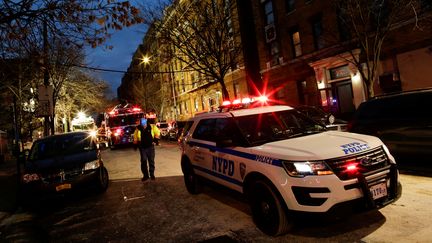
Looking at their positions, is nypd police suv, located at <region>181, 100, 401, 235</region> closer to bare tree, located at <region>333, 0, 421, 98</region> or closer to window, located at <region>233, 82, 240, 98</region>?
bare tree, located at <region>333, 0, 421, 98</region>

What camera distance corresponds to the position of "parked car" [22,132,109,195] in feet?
26.3

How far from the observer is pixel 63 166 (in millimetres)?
8250

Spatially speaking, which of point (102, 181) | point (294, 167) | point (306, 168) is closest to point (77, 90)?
point (102, 181)

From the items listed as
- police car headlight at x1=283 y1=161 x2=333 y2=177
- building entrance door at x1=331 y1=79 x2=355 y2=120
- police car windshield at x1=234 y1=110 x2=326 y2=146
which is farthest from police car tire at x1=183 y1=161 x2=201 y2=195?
building entrance door at x1=331 y1=79 x2=355 y2=120

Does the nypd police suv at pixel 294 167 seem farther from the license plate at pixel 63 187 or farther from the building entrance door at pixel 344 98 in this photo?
the building entrance door at pixel 344 98

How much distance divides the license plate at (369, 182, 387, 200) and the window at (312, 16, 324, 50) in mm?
18577

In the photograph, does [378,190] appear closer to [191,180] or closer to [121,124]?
[191,180]

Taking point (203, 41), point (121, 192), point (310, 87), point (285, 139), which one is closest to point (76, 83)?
point (203, 41)

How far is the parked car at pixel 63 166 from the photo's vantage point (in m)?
8.02

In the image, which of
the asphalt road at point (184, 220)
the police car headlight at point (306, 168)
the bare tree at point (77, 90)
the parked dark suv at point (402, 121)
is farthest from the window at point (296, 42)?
the police car headlight at point (306, 168)

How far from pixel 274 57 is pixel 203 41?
6.33m

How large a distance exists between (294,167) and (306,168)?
15 centimetres

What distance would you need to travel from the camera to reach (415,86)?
52.6 ft

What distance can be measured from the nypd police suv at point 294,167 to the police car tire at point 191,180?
1494mm
